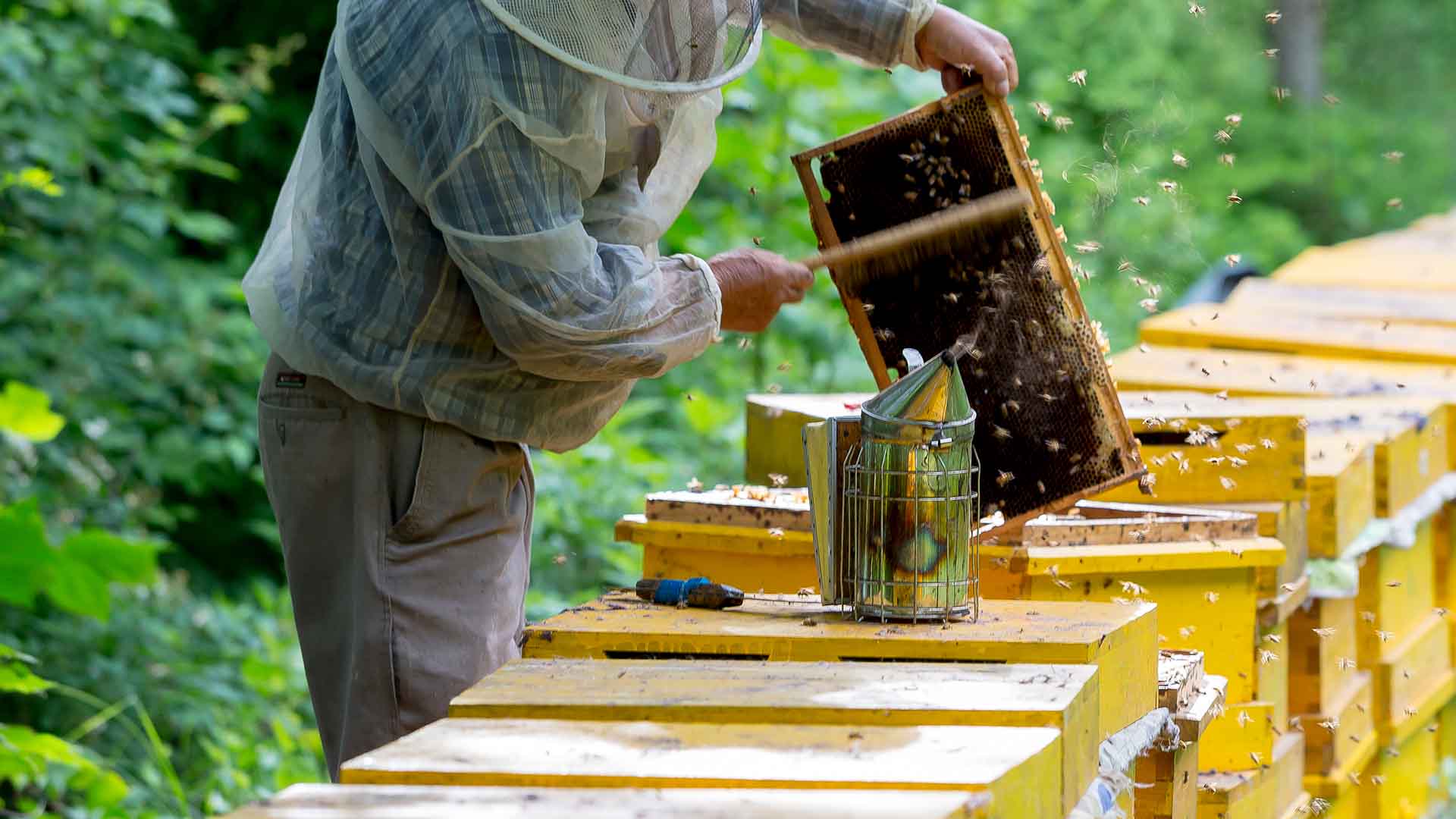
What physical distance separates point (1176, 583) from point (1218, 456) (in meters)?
0.41

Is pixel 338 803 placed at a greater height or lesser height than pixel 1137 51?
lesser

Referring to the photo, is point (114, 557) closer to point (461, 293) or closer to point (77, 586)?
point (77, 586)

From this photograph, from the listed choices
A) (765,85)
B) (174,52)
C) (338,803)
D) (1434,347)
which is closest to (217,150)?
(174,52)

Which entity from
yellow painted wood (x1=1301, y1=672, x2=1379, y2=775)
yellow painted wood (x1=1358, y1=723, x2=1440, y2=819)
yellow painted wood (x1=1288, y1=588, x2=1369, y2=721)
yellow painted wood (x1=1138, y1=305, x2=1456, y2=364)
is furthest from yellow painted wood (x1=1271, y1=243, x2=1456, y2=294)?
yellow painted wood (x1=1288, y1=588, x2=1369, y2=721)

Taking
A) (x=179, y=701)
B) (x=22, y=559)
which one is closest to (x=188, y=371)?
(x=179, y=701)

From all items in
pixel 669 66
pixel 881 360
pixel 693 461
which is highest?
pixel 669 66

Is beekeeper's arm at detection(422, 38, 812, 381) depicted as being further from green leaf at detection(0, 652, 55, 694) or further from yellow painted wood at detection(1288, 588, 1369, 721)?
yellow painted wood at detection(1288, 588, 1369, 721)

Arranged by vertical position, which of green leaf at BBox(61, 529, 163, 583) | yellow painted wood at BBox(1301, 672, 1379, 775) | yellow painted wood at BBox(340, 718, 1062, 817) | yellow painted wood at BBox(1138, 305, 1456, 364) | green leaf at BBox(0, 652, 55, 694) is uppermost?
yellow painted wood at BBox(1138, 305, 1456, 364)

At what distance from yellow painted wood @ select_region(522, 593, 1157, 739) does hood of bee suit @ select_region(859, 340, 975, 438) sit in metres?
0.24

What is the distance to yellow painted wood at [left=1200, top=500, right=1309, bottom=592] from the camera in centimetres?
296

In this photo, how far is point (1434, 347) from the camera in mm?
4504

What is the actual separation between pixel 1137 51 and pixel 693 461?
5779 mm

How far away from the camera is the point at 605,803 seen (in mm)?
1419

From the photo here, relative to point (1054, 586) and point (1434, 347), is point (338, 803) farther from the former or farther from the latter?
point (1434, 347)
